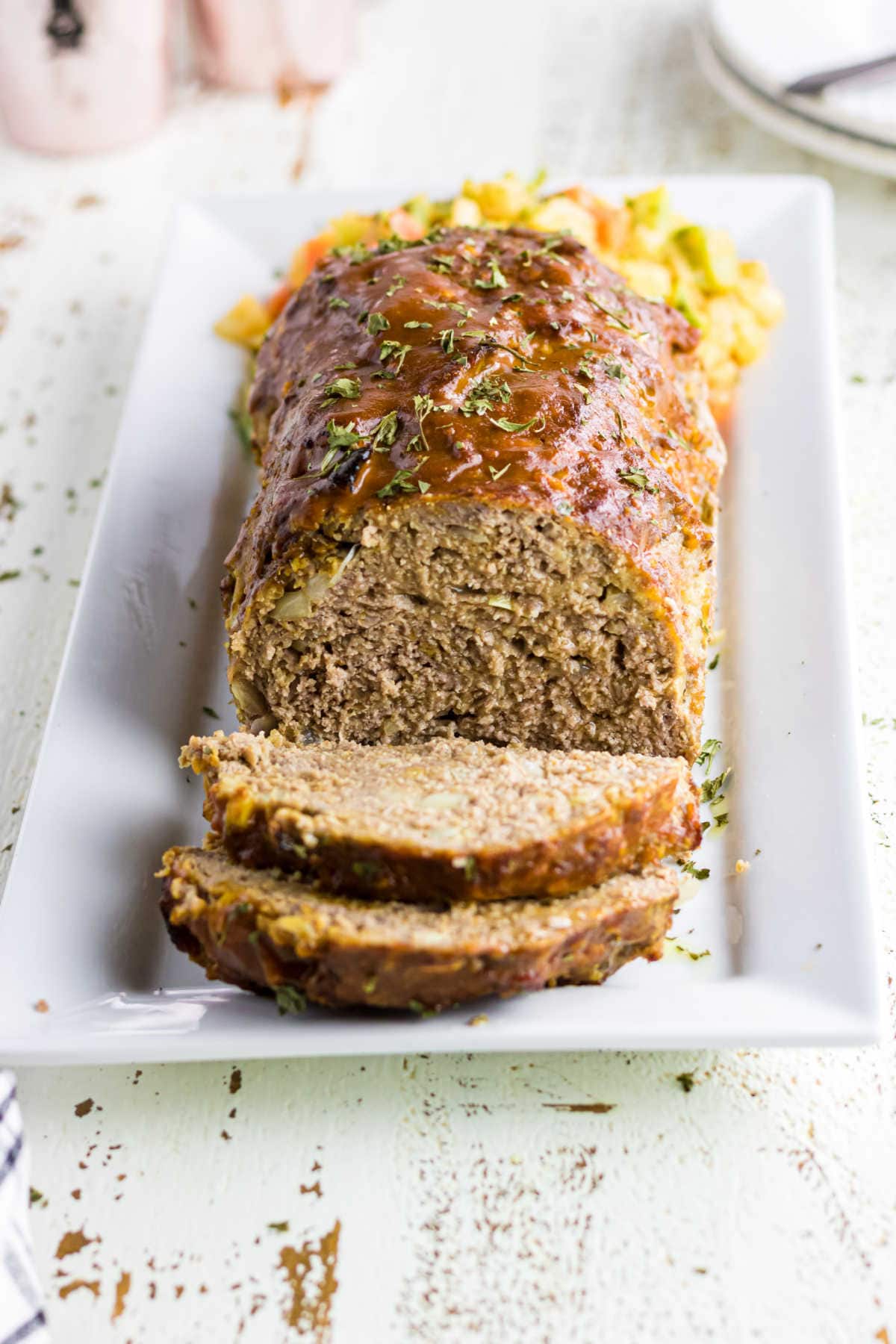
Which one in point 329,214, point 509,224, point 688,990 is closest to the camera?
point 688,990

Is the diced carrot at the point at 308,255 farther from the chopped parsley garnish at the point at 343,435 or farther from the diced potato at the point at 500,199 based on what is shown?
the chopped parsley garnish at the point at 343,435

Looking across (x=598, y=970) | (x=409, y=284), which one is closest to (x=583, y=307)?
(x=409, y=284)

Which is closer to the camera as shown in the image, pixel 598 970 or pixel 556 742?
pixel 598 970

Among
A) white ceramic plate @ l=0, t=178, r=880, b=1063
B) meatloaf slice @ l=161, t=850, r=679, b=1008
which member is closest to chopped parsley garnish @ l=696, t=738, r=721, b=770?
white ceramic plate @ l=0, t=178, r=880, b=1063

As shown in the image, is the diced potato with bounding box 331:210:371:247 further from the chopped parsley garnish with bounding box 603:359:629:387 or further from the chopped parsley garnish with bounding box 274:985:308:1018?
the chopped parsley garnish with bounding box 274:985:308:1018

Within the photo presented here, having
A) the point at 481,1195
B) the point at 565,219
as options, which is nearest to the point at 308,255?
the point at 565,219

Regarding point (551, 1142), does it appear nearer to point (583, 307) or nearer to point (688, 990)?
point (688, 990)
